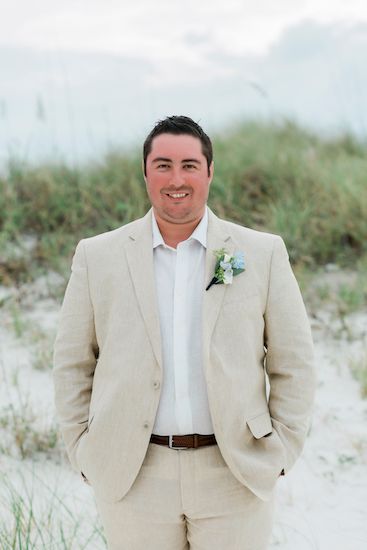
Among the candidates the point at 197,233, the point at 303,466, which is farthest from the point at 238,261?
the point at 303,466

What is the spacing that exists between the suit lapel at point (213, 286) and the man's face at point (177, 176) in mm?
108

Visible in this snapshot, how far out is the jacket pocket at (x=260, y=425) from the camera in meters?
2.23

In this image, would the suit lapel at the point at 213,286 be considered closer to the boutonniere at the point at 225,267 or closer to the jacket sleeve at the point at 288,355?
the boutonniere at the point at 225,267

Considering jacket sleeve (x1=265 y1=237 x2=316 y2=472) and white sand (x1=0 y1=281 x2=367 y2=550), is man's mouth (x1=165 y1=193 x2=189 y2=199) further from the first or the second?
white sand (x1=0 y1=281 x2=367 y2=550)

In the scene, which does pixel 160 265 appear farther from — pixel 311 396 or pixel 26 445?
pixel 26 445

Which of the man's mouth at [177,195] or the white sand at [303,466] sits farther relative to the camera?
the white sand at [303,466]

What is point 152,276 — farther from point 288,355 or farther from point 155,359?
point 288,355

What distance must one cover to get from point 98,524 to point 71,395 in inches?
58.6

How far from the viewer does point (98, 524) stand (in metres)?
3.59

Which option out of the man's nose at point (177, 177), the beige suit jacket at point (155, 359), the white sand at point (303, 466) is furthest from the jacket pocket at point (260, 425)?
the white sand at point (303, 466)

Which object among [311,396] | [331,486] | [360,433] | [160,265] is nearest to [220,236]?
[160,265]

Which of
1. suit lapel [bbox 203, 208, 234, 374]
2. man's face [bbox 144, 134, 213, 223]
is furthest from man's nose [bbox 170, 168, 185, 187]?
suit lapel [bbox 203, 208, 234, 374]

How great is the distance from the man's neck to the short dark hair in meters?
0.18

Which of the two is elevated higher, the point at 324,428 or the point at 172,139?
the point at 172,139
